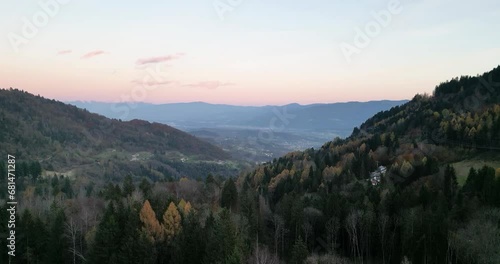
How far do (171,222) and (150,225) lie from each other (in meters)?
2.99

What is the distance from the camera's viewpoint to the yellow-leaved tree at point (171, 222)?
54.0 m

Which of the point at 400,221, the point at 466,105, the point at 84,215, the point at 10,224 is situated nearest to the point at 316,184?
the point at 400,221

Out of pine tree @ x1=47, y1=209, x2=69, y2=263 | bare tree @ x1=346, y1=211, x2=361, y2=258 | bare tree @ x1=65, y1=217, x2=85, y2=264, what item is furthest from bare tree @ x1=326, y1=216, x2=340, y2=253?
pine tree @ x1=47, y1=209, x2=69, y2=263

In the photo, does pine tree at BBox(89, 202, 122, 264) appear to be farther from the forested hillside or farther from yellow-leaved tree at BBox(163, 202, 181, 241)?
yellow-leaved tree at BBox(163, 202, 181, 241)

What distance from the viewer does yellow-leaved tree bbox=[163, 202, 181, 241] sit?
5397cm

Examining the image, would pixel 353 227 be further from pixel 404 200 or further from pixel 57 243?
pixel 57 243

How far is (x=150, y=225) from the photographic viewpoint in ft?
175

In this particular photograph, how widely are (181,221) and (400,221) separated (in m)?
33.1

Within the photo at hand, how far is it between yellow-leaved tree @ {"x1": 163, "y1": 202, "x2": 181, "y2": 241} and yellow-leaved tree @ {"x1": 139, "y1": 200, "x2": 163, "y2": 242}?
97cm

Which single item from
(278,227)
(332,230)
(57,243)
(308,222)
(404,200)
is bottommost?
(278,227)

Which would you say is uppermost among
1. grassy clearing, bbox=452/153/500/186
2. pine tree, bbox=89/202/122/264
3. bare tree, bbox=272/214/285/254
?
grassy clearing, bbox=452/153/500/186

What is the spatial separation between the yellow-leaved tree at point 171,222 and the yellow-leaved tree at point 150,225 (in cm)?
97

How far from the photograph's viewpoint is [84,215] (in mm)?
62656

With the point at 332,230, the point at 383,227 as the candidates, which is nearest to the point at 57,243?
the point at 332,230
